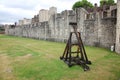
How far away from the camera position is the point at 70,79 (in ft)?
23.7

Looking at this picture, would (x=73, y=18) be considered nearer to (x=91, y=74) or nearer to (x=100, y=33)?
(x=100, y=33)

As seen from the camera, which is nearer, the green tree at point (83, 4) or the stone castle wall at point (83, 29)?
the stone castle wall at point (83, 29)

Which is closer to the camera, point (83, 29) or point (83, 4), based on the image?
point (83, 29)

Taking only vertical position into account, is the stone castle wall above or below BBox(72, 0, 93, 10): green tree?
below

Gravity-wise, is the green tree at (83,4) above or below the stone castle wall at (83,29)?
above

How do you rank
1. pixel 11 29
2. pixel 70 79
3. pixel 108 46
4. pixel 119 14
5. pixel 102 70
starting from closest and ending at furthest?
1. pixel 70 79
2. pixel 102 70
3. pixel 119 14
4. pixel 108 46
5. pixel 11 29

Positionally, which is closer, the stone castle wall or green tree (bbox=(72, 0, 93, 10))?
the stone castle wall

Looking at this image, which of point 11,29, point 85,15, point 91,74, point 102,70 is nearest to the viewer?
point 91,74

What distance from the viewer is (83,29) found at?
1867cm

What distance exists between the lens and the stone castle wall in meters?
15.6

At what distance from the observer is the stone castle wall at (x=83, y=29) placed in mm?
15562

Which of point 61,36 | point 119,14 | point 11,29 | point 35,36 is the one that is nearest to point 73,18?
point 61,36

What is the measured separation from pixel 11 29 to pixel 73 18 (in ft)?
98.9

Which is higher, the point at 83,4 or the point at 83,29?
the point at 83,4
